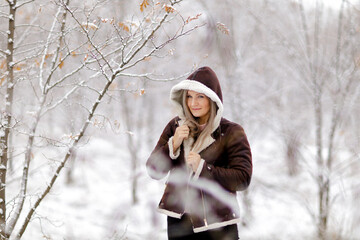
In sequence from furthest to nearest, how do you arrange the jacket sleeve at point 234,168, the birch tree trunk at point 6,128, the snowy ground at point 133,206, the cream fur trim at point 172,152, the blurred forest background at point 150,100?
the snowy ground at point 133,206
the blurred forest background at point 150,100
the birch tree trunk at point 6,128
the cream fur trim at point 172,152
the jacket sleeve at point 234,168

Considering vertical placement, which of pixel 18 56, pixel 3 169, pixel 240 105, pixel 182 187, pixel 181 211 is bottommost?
pixel 181 211

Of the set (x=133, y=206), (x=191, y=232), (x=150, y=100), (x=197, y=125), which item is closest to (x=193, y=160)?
(x=197, y=125)

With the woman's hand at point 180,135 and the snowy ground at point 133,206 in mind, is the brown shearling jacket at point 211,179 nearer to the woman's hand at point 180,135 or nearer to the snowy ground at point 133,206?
the woman's hand at point 180,135

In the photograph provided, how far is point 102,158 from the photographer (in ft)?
43.4

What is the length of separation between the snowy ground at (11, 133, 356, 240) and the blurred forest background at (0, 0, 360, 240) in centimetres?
6

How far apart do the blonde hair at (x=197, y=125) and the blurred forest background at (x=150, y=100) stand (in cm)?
44

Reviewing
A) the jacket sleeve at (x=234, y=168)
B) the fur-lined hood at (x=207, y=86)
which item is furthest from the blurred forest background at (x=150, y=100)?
the jacket sleeve at (x=234, y=168)

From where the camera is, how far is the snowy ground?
7.04m

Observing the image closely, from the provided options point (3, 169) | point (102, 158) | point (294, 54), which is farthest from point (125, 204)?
point (3, 169)

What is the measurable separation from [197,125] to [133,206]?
837cm

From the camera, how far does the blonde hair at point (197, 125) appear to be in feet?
6.23

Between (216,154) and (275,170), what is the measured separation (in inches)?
347

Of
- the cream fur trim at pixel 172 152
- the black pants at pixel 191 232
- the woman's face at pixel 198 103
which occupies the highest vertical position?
the woman's face at pixel 198 103

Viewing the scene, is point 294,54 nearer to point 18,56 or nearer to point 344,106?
point 344,106
